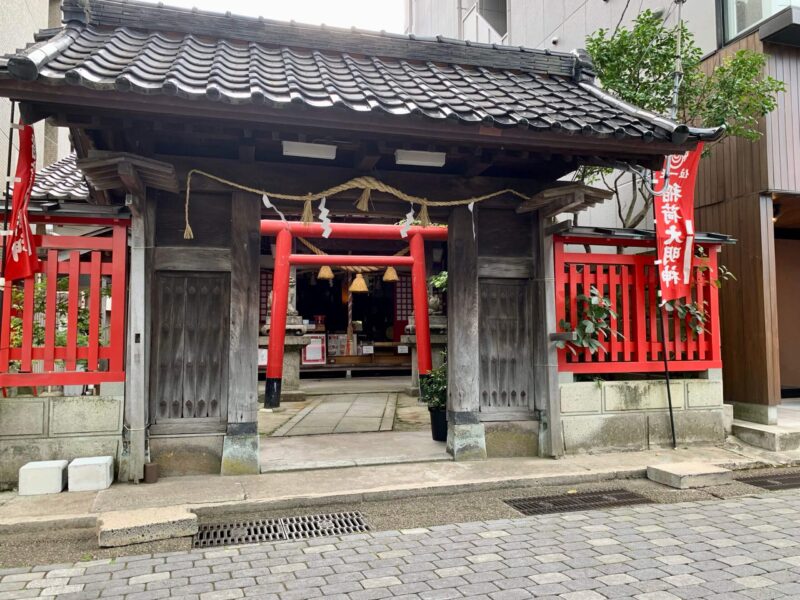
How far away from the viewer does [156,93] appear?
4793 mm

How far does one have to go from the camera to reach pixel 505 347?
24.6 feet

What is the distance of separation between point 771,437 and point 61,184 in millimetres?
13687

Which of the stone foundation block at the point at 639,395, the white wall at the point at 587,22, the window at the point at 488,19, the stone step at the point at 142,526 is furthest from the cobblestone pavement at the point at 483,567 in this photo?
the window at the point at 488,19

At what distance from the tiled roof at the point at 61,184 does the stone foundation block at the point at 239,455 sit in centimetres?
565

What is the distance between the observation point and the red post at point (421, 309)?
38.3ft

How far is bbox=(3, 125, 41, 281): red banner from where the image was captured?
5648 mm

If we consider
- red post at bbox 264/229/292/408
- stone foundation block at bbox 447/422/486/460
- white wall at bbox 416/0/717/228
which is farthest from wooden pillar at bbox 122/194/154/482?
white wall at bbox 416/0/717/228

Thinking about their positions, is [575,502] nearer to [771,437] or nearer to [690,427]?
[690,427]

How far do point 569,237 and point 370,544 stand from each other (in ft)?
16.4

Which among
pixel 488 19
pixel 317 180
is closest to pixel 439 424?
pixel 317 180

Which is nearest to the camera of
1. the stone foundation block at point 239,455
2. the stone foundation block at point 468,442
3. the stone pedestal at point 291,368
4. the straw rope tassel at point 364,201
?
the stone foundation block at point 239,455

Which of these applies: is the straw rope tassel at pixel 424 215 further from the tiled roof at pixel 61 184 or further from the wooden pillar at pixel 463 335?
the tiled roof at pixel 61 184

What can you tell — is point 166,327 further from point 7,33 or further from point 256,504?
point 7,33

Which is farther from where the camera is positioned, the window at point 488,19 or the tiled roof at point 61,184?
the window at point 488,19
